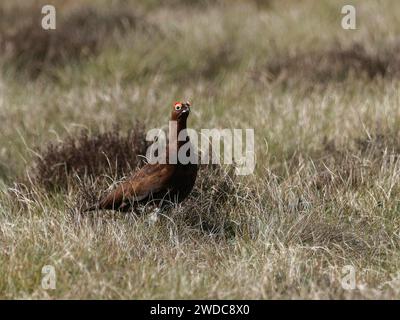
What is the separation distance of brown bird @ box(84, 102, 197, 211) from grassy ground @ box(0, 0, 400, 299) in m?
0.09

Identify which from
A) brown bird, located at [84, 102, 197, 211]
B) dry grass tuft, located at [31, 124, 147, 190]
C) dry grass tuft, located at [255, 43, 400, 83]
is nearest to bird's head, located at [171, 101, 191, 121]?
brown bird, located at [84, 102, 197, 211]

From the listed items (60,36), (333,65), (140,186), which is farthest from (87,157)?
(60,36)

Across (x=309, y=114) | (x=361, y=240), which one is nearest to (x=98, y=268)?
(x=361, y=240)

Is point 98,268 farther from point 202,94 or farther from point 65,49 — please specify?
point 65,49

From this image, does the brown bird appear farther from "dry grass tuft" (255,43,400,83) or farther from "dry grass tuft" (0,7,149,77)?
"dry grass tuft" (0,7,149,77)

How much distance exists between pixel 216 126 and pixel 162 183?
74.8 inches

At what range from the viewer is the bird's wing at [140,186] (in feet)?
15.1

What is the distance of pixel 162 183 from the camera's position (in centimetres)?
459

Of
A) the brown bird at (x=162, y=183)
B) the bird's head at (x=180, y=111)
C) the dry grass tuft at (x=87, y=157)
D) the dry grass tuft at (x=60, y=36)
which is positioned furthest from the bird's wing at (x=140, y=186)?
the dry grass tuft at (x=60, y=36)

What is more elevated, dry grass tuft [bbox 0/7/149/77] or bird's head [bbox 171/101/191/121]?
dry grass tuft [bbox 0/7/149/77]

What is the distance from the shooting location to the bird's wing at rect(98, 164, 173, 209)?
4594 mm

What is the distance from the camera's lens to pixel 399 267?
14.0 feet

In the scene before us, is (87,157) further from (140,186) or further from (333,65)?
(333,65)

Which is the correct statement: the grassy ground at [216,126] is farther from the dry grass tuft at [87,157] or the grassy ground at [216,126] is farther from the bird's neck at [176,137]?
the bird's neck at [176,137]
